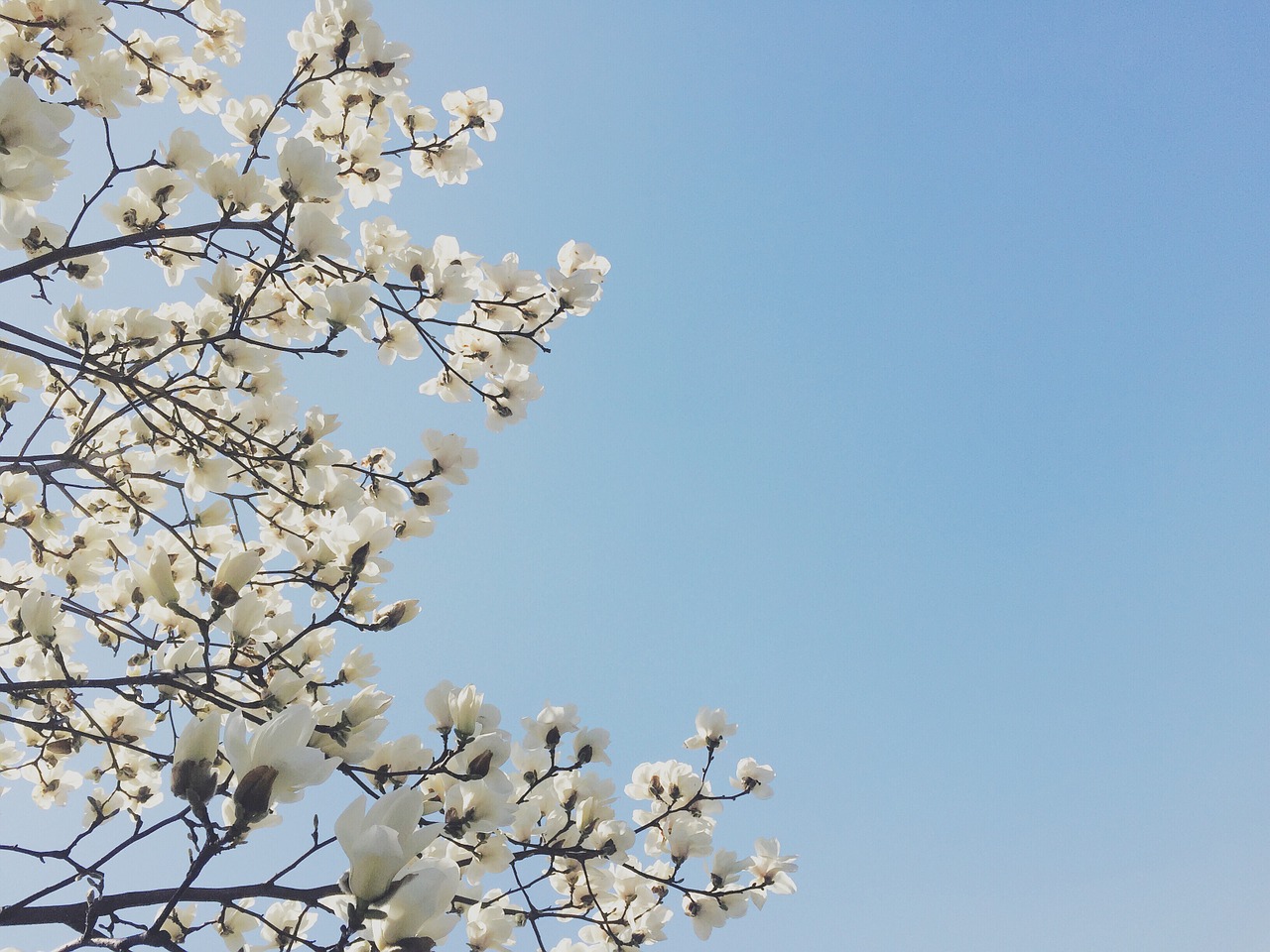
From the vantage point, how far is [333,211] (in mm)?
3402

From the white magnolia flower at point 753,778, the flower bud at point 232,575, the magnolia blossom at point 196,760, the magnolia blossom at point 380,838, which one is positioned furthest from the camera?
the white magnolia flower at point 753,778

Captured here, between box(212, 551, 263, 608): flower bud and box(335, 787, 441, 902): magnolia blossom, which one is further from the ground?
box(212, 551, 263, 608): flower bud

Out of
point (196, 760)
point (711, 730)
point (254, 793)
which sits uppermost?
point (711, 730)

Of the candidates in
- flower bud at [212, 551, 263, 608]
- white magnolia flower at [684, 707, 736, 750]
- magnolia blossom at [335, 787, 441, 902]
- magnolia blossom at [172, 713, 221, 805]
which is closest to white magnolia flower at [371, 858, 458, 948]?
magnolia blossom at [335, 787, 441, 902]

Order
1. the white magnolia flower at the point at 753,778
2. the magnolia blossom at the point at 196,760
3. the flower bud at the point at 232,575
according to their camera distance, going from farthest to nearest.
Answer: the white magnolia flower at the point at 753,778
the flower bud at the point at 232,575
the magnolia blossom at the point at 196,760

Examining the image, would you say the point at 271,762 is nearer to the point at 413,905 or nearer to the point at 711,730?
the point at 413,905

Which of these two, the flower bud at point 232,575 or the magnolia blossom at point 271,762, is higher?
the flower bud at point 232,575

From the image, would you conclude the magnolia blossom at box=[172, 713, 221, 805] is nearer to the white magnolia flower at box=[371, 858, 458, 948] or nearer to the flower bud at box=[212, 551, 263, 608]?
the white magnolia flower at box=[371, 858, 458, 948]

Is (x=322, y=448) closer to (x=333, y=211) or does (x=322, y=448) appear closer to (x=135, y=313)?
(x=135, y=313)

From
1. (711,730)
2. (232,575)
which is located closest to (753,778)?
(711,730)

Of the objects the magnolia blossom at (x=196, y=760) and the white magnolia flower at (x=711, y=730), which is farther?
the white magnolia flower at (x=711, y=730)

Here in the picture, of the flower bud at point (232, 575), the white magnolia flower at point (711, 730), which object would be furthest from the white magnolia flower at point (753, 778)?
the flower bud at point (232, 575)

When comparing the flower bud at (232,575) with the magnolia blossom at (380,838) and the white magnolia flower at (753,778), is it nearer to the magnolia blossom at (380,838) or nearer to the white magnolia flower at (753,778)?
the magnolia blossom at (380,838)

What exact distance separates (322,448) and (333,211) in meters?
1.12
